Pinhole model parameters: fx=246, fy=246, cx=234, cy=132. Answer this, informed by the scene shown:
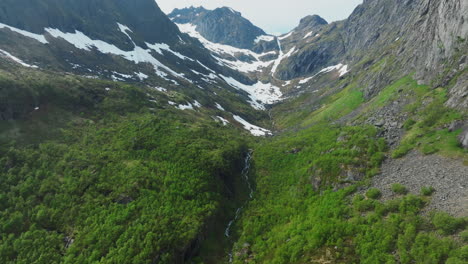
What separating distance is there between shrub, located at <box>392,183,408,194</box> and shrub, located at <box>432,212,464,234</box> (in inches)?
253

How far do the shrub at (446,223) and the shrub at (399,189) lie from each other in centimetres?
643

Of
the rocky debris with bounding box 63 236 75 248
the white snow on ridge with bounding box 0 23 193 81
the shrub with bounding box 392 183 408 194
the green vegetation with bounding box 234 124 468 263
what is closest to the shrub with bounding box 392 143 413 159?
the green vegetation with bounding box 234 124 468 263

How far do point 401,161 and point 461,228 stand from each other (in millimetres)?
15760

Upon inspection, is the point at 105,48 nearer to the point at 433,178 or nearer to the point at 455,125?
the point at 455,125

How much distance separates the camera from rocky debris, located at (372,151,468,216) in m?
27.1

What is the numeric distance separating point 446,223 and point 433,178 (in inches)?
359

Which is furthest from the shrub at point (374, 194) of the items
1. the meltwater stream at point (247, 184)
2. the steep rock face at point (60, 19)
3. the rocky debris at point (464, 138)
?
the steep rock face at point (60, 19)

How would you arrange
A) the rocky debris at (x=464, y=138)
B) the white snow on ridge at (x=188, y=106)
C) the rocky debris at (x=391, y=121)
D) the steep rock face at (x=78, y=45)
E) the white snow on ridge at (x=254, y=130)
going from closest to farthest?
the rocky debris at (x=464, y=138) < the rocky debris at (x=391, y=121) < the white snow on ridge at (x=188, y=106) < the white snow on ridge at (x=254, y=130) < the steep rock face at (x=78, y=45)

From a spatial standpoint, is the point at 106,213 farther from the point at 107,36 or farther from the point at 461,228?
the point at 107,36

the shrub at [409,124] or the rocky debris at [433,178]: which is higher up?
the shrub at [409,124]

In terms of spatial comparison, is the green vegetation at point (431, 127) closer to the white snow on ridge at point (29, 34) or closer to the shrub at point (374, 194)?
the shrub at point (374, 194)

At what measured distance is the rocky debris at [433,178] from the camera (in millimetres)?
27073

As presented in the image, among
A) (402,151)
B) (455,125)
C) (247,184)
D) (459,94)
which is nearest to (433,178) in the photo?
(402,151)

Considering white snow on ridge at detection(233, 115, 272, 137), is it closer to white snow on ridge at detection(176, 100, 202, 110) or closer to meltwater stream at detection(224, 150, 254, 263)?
white snow on ridge at detection(176, 100, 202, 110)
